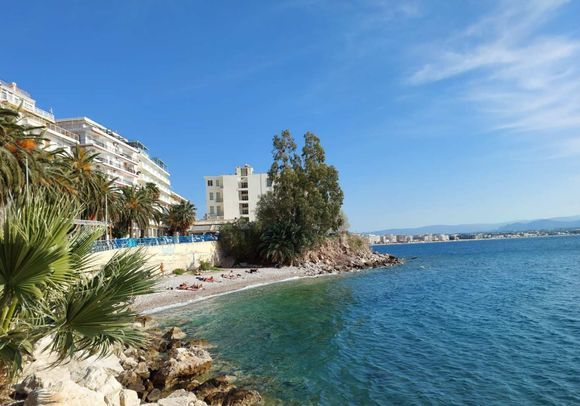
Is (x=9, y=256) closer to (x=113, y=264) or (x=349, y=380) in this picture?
(x=113, y=264)

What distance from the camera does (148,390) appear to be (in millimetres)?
13430

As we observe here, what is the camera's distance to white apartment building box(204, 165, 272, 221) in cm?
9019

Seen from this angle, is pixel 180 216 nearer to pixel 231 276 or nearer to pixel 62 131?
pixel 62 131

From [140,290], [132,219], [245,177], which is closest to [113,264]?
[140,290]

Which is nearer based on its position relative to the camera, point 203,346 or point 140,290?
point 140,290

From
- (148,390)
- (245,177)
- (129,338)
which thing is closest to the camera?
(129,338)

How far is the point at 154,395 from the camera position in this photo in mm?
12859

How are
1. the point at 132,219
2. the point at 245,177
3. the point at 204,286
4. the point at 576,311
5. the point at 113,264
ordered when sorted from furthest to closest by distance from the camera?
the point at 245,177 → the point at 132,219 → the point at 204,286 → the point at 576,311 → the point at 113,264

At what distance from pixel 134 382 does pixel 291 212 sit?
47190 millimetres

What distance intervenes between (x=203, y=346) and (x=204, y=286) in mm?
20905

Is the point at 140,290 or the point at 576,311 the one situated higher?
the point at 140,290

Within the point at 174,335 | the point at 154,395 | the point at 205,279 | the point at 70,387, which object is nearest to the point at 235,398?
the point at 154,395

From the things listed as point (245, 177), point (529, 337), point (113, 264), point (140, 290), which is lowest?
point (529, 337)

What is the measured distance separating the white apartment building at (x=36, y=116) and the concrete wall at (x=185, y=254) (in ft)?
69.0
